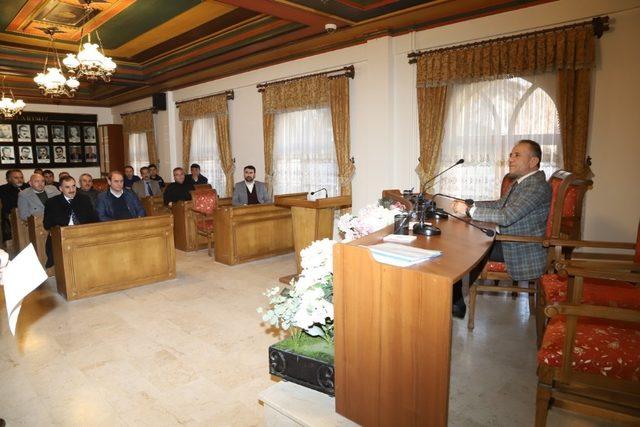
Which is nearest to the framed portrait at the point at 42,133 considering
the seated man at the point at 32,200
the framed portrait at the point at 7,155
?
the framed portrait at the point at 7,155

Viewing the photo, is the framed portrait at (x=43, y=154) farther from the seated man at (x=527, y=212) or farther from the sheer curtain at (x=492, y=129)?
the seated man at (x=527, y=212)

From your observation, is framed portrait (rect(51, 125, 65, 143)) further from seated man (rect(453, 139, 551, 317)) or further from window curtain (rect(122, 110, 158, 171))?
seated man (rect(453, 139, 551, 317))

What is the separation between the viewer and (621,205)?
423cm

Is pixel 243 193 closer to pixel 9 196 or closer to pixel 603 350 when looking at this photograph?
pixel 9 196

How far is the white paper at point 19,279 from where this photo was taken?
1693mm

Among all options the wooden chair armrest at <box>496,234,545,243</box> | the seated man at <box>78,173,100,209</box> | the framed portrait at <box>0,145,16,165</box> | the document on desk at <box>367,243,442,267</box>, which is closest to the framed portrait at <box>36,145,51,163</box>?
the framed portrait at <box>0,145,16,165</box>

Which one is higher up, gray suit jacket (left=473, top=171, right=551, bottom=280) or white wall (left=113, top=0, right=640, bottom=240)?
white wall (left=113, top=0, right=640, bottom=240)

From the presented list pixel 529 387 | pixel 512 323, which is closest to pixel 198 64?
pixel 512 323

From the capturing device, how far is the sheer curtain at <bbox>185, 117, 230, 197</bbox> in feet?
29.3

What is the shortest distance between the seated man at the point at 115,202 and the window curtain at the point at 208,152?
328cm

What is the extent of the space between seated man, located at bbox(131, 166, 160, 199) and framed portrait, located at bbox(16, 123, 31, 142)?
4628mm

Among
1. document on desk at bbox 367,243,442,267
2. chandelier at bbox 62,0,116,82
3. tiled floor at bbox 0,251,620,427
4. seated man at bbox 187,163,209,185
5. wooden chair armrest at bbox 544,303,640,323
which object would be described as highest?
chandelier at bbox 62,0,116,82

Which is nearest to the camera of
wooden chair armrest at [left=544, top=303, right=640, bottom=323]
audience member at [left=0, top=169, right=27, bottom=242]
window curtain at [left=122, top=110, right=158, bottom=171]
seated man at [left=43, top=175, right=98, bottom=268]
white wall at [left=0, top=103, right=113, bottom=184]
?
wooden chair armrest at [left=544, top=303, right=640, bottom=323]

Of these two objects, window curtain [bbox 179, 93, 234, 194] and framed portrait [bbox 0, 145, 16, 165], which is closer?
window curtain [bbox 179, 93, 234, 194]
